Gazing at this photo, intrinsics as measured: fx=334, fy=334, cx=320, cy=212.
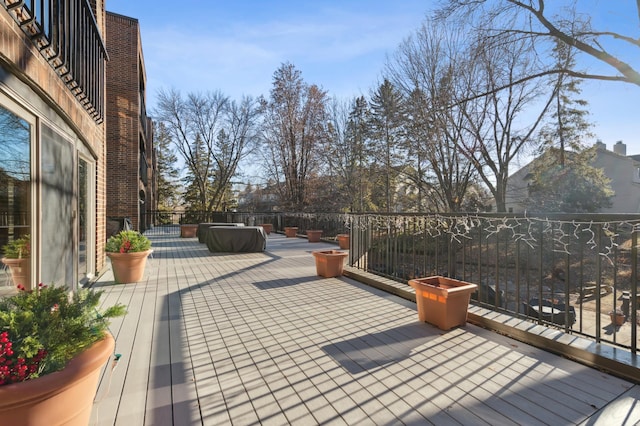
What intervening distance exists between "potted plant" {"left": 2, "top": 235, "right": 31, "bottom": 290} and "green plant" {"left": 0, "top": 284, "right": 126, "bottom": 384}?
3.08ft

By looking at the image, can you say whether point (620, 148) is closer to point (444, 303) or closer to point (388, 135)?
point (388, 135)

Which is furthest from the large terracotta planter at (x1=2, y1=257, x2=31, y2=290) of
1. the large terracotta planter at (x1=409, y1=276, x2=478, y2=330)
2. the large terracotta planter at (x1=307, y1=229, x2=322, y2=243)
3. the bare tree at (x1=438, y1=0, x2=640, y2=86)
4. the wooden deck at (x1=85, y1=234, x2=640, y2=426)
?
Result: the large terracotta planter at (x1=307, y1=229, x2=322, y2=243)

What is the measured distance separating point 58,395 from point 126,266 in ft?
13.8

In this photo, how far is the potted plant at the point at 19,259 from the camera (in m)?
2.29

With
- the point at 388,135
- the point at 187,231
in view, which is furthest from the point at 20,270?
the point at 388,135

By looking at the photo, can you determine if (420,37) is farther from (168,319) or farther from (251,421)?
(251,421)

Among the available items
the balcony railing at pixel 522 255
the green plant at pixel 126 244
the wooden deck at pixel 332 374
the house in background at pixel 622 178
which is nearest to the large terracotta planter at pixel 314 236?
the balcony railing at pixel 522 255

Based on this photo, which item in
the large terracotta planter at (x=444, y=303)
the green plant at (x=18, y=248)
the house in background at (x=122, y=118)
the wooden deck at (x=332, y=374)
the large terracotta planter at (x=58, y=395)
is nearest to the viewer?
the large terracotta planter at (x=58, y=395)

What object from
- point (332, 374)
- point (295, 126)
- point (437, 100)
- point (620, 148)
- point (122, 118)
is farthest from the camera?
point (620, 148)

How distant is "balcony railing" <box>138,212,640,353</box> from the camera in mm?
2604

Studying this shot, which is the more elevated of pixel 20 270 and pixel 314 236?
pixel 20 270

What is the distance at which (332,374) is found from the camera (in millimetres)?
2285

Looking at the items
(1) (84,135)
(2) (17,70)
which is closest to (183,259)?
(1) (84,135)

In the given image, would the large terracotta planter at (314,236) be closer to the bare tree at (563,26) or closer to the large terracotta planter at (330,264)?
the large terracotta planter at (330,264)
